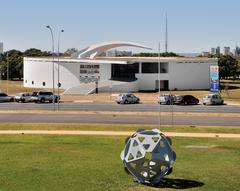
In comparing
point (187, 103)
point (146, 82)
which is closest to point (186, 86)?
point (146, 82)

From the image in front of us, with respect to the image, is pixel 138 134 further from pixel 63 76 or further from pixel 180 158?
pixel 63 76

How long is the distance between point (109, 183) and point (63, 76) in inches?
2913

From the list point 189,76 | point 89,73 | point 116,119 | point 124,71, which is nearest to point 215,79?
point 116,119

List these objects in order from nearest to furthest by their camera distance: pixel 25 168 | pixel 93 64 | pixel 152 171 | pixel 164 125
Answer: pixel 152 171, pixel 25 168, pixel 164 125, pixel 93 64

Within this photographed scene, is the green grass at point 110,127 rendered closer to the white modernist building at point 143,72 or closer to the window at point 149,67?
the white modernist building at point 143,72

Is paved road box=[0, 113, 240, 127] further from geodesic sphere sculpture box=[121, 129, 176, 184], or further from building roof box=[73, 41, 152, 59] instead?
building roof box=[73, 41, 152, 59]

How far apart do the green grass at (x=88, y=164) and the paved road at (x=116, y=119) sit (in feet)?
29.6

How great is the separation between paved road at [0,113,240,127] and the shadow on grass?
62.5 feet

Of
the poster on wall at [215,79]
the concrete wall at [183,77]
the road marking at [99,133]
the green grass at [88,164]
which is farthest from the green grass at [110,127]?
the concrete wall at [183,77]

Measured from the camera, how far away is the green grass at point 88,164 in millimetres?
17719

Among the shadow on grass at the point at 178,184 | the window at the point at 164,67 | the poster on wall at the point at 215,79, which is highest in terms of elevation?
the window at the point at 164,67

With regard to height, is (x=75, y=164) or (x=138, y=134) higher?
(x=138, y=134)

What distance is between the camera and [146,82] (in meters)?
88.8

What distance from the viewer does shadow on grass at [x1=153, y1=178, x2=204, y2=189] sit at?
1748 cm
